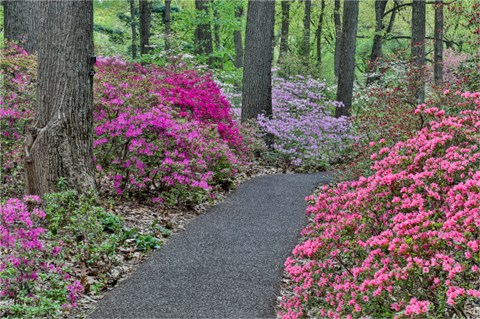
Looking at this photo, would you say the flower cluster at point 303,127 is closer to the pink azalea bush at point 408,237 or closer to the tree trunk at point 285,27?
the tree trunk at point 285,27

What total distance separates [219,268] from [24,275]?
5.55 ft

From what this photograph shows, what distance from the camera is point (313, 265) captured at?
3.40 meters

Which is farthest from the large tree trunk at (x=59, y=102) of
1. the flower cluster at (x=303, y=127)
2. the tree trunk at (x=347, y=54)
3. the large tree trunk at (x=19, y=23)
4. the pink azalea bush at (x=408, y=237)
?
the tree trunk at (x=347, y=54)

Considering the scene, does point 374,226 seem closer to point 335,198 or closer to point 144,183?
point 335,198

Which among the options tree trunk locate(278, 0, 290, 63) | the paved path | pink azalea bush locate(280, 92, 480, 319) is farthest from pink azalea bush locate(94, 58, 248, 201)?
tree trunk locate(278, 0, 290, 63)

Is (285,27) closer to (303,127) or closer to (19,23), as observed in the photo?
(303,127)

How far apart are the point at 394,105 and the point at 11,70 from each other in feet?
18.7

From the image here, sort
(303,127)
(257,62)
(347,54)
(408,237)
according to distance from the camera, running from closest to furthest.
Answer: (408,237)
(257,62)
(303,127)
(347,54)

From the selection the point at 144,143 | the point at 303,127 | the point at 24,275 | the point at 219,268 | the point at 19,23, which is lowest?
the point at 219,268

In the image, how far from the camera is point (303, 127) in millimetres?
11180

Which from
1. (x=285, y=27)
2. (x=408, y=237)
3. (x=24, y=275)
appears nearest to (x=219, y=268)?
(x=24, y=275)

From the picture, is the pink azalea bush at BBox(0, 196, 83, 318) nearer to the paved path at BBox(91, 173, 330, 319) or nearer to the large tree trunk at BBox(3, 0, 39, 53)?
the paved path at BBox(91, 173, 330, 319)

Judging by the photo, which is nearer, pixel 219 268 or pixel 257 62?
pixel 219 268

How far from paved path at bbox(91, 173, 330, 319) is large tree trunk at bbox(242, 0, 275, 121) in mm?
4276
